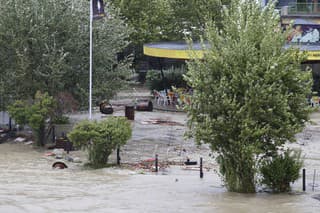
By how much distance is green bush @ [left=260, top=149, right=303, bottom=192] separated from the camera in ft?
61.7

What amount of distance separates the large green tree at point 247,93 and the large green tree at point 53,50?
1088 centimetres

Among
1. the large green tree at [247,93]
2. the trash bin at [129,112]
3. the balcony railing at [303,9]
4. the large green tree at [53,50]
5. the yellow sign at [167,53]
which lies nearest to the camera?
the large green tree at [247,93]

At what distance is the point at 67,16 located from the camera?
97.5ft

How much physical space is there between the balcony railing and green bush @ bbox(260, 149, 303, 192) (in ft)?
130

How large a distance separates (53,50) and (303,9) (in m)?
33.1

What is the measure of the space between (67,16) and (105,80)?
3083 mm

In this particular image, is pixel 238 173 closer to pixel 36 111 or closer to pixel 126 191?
pixel 126 191

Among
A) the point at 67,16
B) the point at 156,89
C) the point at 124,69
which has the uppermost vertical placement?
the point at 67,16

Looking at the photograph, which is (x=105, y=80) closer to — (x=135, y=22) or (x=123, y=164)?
(x=123, y=164)

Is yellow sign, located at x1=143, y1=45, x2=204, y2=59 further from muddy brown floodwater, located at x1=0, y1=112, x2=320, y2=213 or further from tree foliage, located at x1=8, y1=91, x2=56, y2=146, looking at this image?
muddy brown floodwater, located at x1=0, y1=112, x2=320, y2=213

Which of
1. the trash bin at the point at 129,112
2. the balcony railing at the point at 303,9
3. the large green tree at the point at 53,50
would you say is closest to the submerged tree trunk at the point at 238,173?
the large green tree at the point at 53,50

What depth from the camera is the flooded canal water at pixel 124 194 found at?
1658cm

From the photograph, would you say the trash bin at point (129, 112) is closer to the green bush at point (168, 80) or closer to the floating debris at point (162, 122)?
the floating debris at point (162, 122)

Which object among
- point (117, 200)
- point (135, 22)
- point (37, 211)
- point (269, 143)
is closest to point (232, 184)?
point (269, 143)
